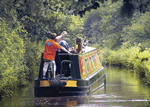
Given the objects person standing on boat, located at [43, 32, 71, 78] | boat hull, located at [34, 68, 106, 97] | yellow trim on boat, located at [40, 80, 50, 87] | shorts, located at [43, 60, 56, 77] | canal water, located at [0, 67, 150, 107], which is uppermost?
person standing on boat, located at [43, 32, 71, 78]

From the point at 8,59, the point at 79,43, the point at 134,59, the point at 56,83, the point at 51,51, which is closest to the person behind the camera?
the point at 56,83

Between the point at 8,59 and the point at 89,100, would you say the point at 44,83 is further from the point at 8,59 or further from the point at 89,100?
the point at 8,59

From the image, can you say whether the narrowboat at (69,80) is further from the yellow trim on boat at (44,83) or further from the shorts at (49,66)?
the shorts at (49,66)

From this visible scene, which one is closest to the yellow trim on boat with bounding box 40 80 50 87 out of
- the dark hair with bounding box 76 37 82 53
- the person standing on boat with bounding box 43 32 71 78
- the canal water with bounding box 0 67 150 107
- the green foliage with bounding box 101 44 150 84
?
the person standing on boat with bounding box 43 32 71 78

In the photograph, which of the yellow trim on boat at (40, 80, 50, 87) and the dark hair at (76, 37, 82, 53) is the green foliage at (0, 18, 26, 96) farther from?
the dark hair at (76, 37, 82, 53)

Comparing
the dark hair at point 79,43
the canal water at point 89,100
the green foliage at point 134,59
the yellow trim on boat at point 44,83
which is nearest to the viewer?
the canal water at point 89,100

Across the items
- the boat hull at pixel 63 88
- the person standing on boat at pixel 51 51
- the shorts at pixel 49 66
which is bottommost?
the boat hull at pixel 63 88

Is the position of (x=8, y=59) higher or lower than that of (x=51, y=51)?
lower

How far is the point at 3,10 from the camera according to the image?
45.0 ft

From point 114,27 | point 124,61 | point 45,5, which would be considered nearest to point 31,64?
point 45,5

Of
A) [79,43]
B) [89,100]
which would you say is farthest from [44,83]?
[79,43]

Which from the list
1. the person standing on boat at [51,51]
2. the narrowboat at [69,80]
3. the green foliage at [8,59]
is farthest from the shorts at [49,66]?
the green foliage at [8,59]

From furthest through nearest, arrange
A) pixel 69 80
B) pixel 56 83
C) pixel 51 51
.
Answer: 1. pixel 51 51
2. pixel 69 80
3. pixel 56 83

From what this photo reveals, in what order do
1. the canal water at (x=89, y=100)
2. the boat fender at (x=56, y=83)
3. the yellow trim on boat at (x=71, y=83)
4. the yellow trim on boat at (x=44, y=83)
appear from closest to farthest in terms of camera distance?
the canal water at (x=89, y=100) → the boat fender at (x=56, y=83) → the yellow trim on boat at (x=71, y=83) → the yellow trim on boat at (x=44, y=83)
